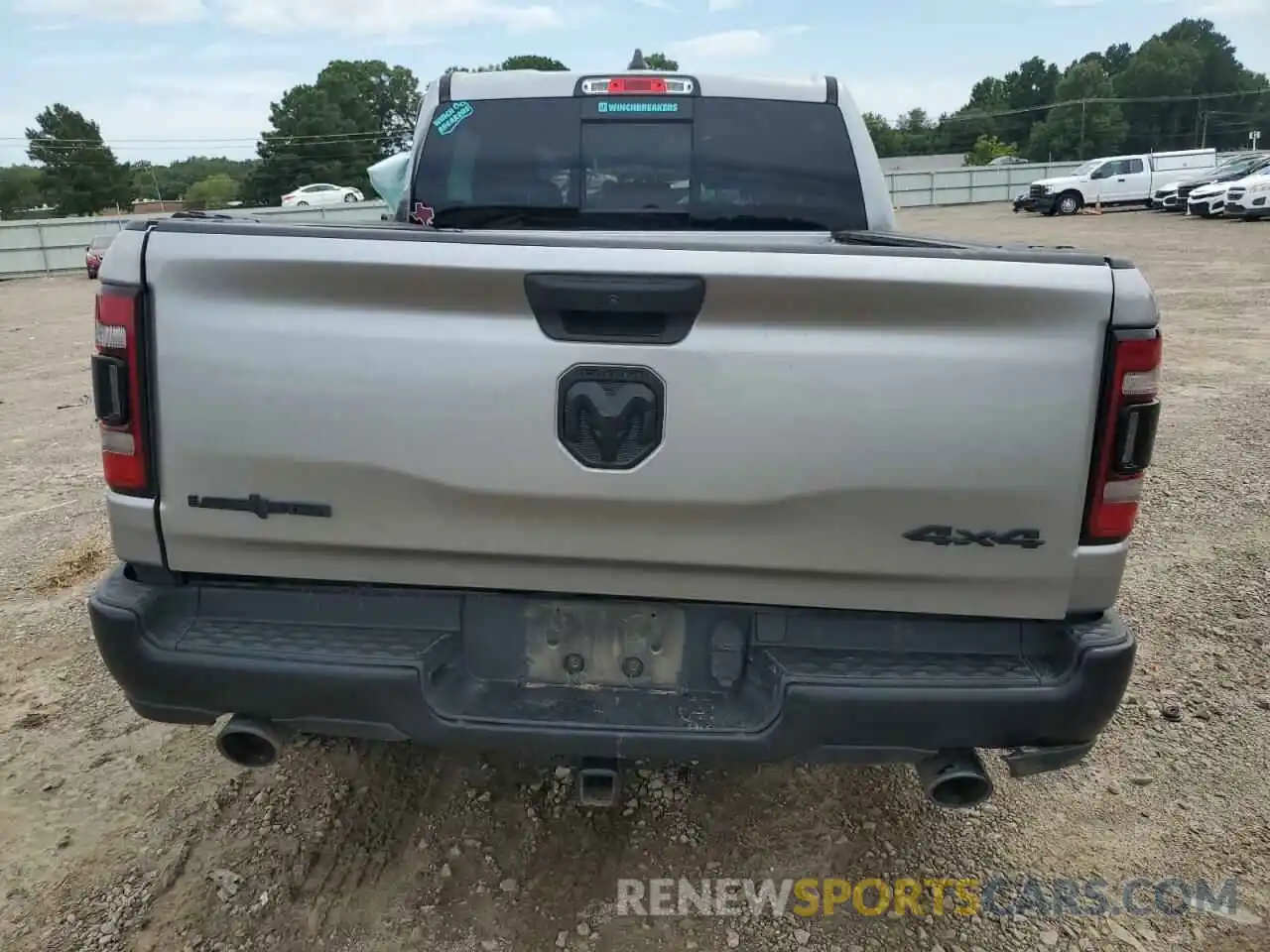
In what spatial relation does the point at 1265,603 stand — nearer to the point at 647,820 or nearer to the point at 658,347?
the point at 647,820

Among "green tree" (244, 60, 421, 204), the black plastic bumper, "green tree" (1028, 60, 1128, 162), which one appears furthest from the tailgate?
"green tree" (1028, 60, 1128, 162)

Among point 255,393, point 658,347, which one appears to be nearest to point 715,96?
point 658,347

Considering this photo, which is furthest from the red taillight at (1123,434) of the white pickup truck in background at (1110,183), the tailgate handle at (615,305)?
the white pickup truck in background at (1110,183)

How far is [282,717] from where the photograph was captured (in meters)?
2.21

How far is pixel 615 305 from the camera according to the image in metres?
1.97

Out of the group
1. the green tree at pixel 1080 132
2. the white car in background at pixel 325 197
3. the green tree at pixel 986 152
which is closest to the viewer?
the white car in background at pixel 325 197

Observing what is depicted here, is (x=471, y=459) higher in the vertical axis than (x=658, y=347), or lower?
lower

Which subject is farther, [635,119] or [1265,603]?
[1265,603]

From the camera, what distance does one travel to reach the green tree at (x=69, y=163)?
64.6 meters

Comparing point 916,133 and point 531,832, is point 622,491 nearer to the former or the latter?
point 531,832

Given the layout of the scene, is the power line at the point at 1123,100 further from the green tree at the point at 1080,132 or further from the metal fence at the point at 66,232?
the metal fence at the point at 66,232

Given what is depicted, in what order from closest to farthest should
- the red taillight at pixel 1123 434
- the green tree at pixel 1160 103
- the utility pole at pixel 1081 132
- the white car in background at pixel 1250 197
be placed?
the red taillight at pixel 1123 434, the white car in background at pixel 1250 197, the utility pole at pixel 1081 132, the green tree at pixel 1160 103

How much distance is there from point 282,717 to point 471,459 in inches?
31.7

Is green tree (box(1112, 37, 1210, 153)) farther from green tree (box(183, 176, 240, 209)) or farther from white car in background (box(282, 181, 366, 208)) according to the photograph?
white car in background (box(282, 181, 366, 208))
